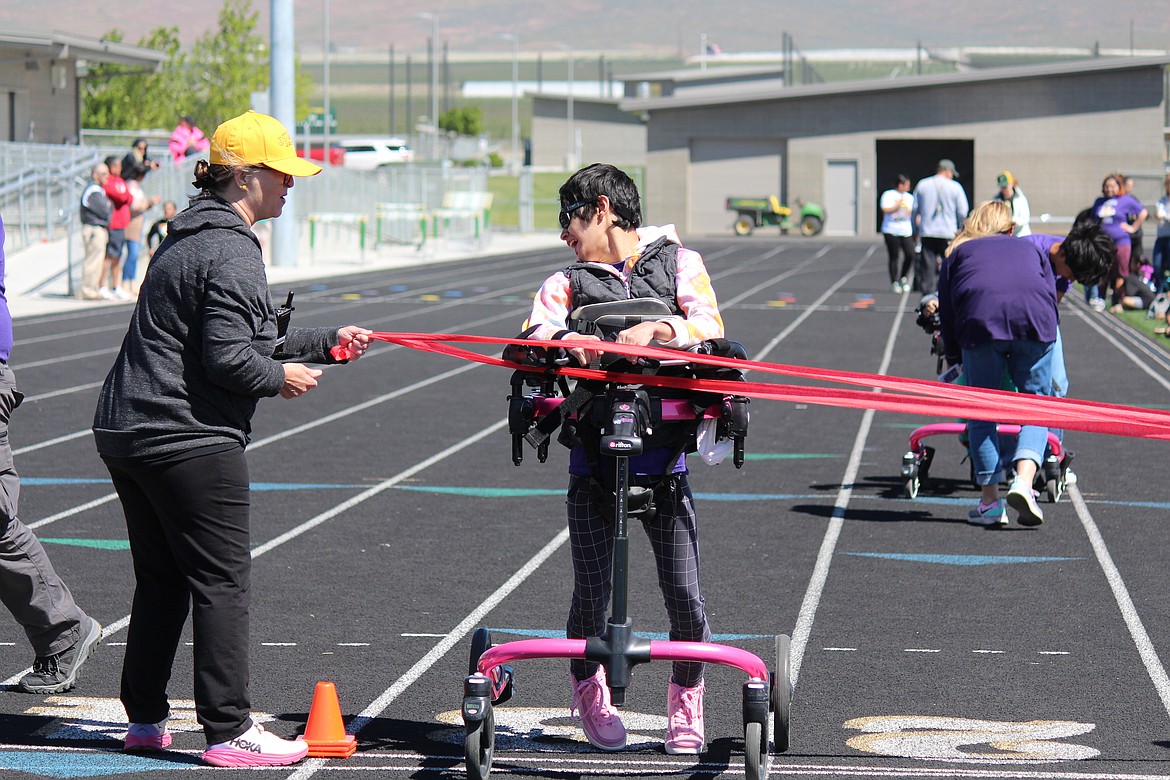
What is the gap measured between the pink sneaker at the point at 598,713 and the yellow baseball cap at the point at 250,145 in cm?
170

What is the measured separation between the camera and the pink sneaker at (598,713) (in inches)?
197

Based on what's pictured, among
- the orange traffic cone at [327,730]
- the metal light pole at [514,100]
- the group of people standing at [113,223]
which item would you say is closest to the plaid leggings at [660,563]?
the orange traffic cone at [327,730]

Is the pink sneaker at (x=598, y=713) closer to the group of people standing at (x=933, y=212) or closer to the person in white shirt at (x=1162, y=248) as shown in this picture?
the group of people standing at (x=933, y=212)

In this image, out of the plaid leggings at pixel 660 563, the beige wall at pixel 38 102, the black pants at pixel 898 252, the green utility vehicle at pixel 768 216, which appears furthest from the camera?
the green utility vehicle at pixel 768 216

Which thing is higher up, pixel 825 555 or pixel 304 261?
pixel 304 261

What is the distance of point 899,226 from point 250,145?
2198 centimetres

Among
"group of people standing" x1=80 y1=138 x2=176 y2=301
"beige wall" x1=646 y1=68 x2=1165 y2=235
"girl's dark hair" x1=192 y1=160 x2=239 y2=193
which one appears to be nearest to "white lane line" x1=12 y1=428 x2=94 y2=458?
"girl's dark hair" x1=192 y1=160 x2=239 y2=193

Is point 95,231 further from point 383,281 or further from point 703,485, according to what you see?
point 703,485

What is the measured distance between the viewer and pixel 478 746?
4531 millimetres

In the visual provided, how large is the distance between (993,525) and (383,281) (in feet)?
71.6

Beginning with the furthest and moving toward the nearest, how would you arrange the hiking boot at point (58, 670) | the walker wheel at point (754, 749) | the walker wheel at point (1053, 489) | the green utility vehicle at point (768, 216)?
the green utility vehicle at point (768, 216), the walker wheel at point (1053, 489), the hiking boot at point (58, 670), the walker wheel at point (754, 749)

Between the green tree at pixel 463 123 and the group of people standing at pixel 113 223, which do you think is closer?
the group of people standing at pixel 113 223

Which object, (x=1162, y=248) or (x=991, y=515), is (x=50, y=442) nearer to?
(x=991, y=515)

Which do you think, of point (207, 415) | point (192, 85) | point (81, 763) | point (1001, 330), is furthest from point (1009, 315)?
point (192, 85)
